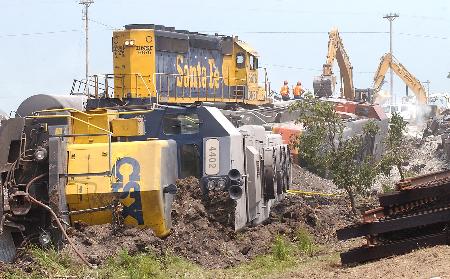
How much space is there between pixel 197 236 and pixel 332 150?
6947mm

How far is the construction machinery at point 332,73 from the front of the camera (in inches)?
1710

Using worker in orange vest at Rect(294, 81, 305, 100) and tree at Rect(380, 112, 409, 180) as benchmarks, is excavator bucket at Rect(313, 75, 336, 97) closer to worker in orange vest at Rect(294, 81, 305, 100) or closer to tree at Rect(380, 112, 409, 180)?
worker in orange vest at Rect(294, 81, 305, 100)

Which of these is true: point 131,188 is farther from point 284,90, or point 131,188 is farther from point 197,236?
point 284,90

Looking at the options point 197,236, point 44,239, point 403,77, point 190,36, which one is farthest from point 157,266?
point 403,77

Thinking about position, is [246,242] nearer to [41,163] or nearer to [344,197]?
[41,163]

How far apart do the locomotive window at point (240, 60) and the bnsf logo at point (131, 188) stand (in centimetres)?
1790

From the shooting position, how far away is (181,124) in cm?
1513

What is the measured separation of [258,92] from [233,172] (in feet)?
59.8

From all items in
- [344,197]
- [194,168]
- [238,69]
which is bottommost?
[344,197]

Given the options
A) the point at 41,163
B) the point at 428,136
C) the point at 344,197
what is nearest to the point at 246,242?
the point at 41,163

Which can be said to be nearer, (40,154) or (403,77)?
(40,154)

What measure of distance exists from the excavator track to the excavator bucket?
30.7 m

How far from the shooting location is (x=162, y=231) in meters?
13.7

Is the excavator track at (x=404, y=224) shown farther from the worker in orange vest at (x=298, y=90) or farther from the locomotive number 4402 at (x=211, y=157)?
the worker in orange vest at (x=298, y=90)
